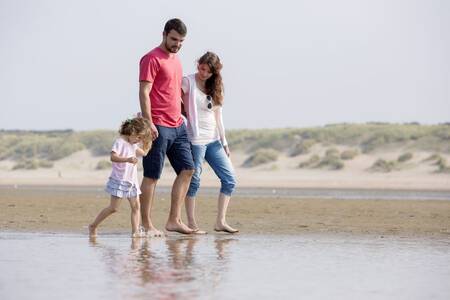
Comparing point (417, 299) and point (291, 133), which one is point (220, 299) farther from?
point (291, 133)

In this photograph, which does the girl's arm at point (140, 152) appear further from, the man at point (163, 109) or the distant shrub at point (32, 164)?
the distant shrub at point (32, 164)

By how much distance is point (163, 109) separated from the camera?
10406mm

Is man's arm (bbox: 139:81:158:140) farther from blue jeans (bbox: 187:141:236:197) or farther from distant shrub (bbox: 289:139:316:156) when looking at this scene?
distant shrub (bbox: 289:139:316:156)

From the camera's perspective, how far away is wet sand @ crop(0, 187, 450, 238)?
37.7 ft

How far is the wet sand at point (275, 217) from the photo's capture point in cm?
1148

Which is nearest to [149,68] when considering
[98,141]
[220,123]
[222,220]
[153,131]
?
[153,131]

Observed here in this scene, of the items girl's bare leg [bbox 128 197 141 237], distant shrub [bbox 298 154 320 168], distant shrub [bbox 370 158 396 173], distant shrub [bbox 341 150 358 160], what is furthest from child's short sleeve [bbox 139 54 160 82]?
distant shrub [bbox 341 150 358 160]

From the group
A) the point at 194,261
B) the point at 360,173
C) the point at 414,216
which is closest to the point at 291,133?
the point at 360,173

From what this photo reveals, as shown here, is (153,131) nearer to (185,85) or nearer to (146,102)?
(146,102)

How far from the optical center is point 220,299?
240 inches

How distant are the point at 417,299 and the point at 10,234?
16.7 ft

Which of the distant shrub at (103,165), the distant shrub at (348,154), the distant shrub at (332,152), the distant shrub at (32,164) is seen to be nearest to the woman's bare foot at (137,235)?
the distant shrub at (348,154)

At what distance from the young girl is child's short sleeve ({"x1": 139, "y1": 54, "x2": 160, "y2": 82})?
0.41 meters

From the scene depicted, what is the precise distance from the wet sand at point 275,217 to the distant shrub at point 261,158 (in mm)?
23300
